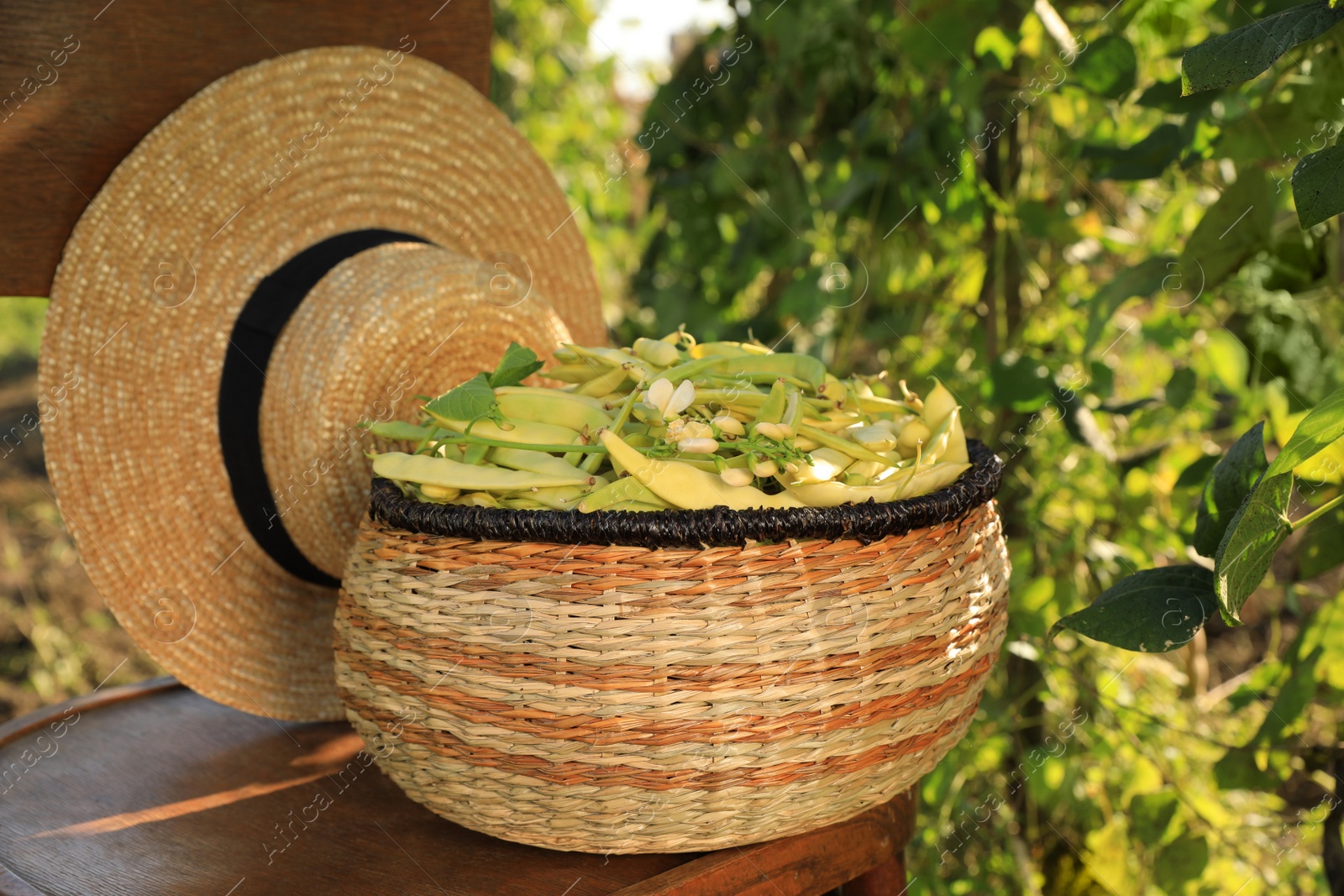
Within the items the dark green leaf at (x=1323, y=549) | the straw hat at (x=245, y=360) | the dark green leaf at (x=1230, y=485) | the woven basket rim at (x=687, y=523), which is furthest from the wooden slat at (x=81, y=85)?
the dark green leaf at (x=1323, y=549)

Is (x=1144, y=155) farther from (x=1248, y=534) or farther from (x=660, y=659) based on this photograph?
(x=660, y=659)

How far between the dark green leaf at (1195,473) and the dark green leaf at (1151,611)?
0.26m

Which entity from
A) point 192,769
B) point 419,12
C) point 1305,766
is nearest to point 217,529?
point 192,769

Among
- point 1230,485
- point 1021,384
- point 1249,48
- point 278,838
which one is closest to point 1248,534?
point 1230,485

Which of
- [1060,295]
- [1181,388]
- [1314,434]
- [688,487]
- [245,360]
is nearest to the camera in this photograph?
[1314,434]

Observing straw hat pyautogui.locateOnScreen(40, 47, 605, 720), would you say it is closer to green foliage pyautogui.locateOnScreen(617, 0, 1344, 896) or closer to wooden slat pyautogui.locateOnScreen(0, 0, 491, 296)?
wooden slat pyautogui.locateOnScreen(0, 0, 491, 296)

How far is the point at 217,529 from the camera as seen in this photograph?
0.96m

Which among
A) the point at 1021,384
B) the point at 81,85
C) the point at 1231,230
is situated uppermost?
the point at 81,85

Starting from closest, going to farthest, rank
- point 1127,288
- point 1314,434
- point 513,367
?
1. point 1314,434
2. point 513,367
3. point 1127,288

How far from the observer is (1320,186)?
0.63 metres

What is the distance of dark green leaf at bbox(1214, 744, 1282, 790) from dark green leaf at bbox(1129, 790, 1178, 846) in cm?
11

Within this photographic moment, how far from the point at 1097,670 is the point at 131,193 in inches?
52.4

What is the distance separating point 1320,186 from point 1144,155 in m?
0.43

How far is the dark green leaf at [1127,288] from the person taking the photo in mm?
1035
